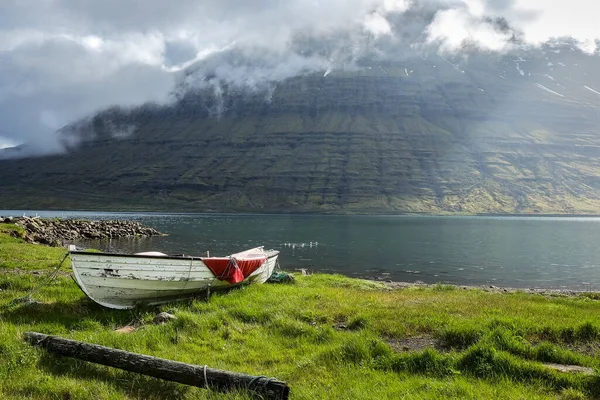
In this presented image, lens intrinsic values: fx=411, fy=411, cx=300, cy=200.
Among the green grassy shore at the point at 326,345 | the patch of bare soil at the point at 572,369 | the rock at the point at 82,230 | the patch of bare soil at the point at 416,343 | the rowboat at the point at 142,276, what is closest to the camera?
the green grassy shore at the point at 326,345

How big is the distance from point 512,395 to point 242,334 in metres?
7.51

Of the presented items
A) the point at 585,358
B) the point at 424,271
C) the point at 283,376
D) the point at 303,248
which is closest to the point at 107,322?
the point at 283,376

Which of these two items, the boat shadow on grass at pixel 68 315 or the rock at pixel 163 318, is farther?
the rock at pixel 163 318

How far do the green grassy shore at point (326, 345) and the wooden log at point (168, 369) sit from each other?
233mm

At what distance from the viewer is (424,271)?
4894 centimetres

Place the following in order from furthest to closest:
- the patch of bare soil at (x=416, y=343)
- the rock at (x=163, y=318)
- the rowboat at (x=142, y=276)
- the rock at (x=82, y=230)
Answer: the rock at (x=82, y=230)
the rowboat at (x=142, y=276)
the rock at (x=163, y=318)
the patch of bare soil at (x=416, y=343)

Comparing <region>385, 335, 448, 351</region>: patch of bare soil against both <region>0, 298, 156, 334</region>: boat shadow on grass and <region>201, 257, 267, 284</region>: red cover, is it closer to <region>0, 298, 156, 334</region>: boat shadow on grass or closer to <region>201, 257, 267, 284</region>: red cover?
<region>201, 257, 267, 284</region>: red cover

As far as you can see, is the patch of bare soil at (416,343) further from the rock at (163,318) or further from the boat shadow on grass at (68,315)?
the boat shadow on grass at (68,315)

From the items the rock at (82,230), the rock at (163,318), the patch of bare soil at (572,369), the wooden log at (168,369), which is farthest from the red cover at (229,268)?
the rock at (82,230)

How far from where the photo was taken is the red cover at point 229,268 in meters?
17.8

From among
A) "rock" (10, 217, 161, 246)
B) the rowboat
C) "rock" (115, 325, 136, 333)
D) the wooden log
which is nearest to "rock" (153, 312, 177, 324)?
"rock" (115, 325, 136, 333)

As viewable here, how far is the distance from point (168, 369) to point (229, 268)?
9.83m

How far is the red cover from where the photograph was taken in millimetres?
17781

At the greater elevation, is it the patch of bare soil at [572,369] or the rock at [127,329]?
the patch of bare soil at [572,369]
